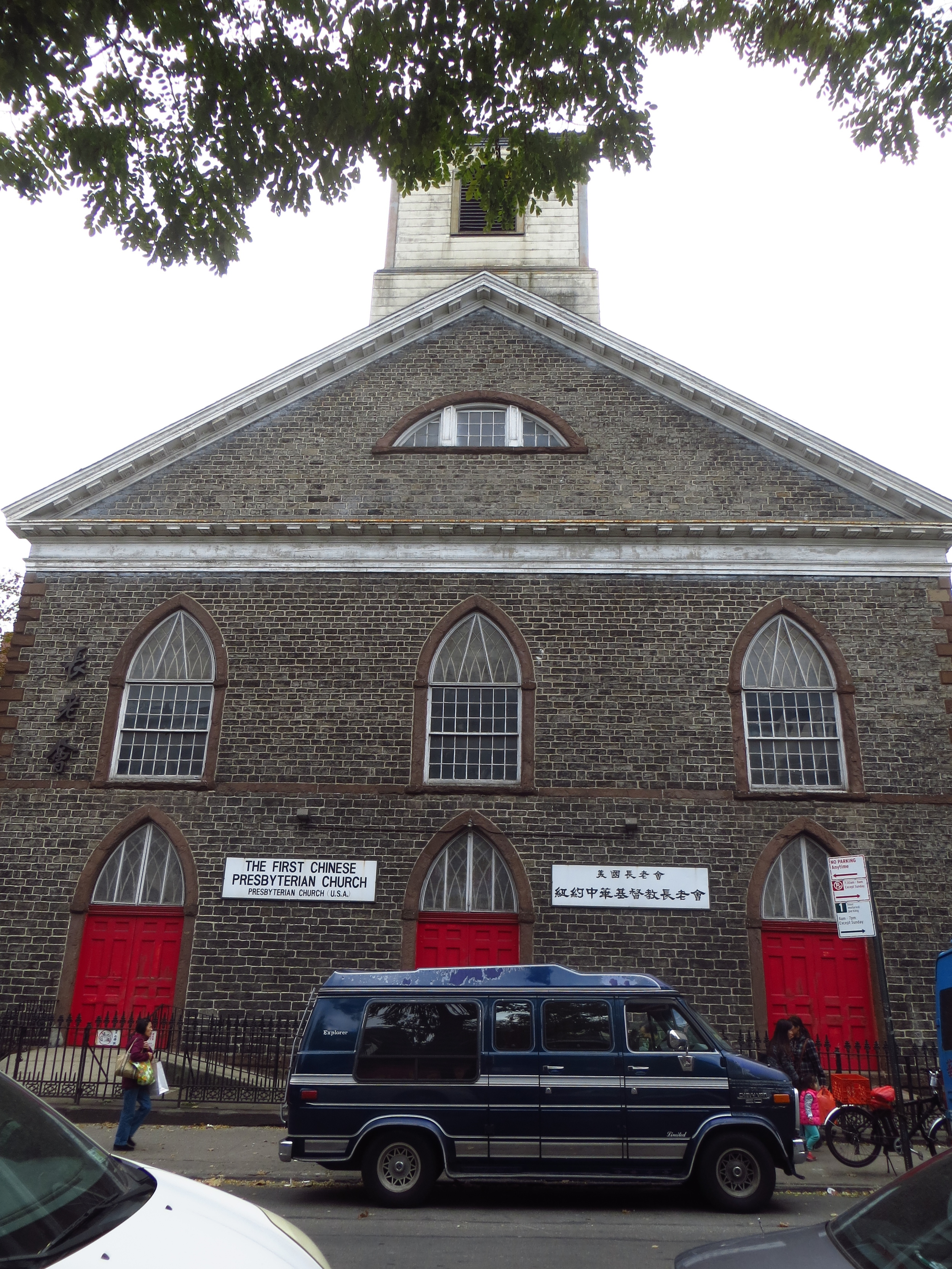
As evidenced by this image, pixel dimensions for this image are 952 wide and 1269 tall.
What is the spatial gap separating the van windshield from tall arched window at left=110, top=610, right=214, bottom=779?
13.5 metres

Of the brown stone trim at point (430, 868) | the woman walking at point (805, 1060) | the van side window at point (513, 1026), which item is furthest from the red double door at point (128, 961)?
the woman walking at point (805, 1060)

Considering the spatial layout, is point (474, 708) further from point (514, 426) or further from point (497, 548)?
point (514, 426)

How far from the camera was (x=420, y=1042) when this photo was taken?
9008 mm

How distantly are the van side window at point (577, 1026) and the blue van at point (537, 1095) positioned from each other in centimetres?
1

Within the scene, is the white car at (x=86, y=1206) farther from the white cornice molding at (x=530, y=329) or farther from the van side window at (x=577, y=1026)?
the white cornice molding at (x=530, y=329)

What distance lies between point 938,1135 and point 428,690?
9792 mm

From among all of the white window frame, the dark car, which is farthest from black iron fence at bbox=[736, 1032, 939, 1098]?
the dark car

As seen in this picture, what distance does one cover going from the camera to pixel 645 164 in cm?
753

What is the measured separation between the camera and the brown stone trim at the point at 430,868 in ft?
50.2

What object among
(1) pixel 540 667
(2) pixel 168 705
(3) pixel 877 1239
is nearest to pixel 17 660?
(2) pixel 168 705

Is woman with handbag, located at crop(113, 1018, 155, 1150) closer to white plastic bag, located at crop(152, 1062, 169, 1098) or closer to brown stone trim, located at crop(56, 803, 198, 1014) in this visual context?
white plastic bag, located at crop(152, 1062, 169, 1098)

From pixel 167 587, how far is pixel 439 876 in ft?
23.8

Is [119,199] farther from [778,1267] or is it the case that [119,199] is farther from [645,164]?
[778,1267]

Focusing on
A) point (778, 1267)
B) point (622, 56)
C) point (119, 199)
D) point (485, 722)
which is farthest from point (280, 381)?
point (778, 1267)
